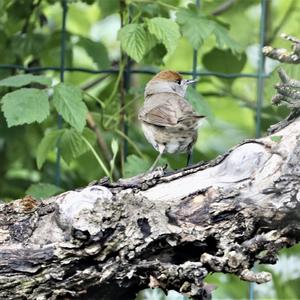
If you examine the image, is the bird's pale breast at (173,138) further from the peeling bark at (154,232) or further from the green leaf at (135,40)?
the peeling bark at (154,232)

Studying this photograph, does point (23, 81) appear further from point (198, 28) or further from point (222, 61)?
point (222, 61)

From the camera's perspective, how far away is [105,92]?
14.6ft

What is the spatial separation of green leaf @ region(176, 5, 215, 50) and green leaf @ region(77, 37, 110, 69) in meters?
0.53

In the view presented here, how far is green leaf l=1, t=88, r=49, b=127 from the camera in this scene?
11.4 ft

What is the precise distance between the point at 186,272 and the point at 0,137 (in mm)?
2191

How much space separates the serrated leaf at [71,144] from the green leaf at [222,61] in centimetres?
81

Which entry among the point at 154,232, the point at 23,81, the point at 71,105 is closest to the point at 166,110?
the point at 71,105

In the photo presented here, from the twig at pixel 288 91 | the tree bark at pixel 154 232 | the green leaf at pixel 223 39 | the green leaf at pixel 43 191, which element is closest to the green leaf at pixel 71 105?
the green leaf at pixel 43 191

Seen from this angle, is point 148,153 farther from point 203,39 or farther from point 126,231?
point 126,231

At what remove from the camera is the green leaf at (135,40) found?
3.74 m

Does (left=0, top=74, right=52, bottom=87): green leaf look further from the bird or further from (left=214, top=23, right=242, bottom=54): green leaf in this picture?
(left=214, top=23, right=242, bottom=54): green leaf

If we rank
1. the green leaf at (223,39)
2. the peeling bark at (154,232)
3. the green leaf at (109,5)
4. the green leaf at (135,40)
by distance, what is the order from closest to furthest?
1. the peeling bark at (154,232)
2. the green leaf at (135,40)
3. the green leaf at (223,39)
4. the green leaf at (109,5)

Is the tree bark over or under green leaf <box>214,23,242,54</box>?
under

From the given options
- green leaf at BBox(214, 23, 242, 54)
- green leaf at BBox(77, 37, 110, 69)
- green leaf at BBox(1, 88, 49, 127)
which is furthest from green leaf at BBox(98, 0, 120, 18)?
green leaf at BBox(1, 88, 49, 127)
